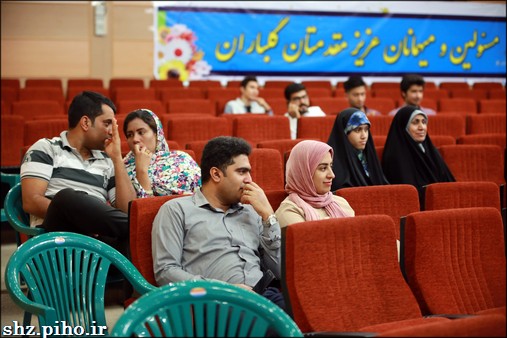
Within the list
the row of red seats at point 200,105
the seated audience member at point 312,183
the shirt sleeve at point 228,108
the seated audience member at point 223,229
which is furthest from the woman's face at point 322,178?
the shirt sleeve at point 228,108

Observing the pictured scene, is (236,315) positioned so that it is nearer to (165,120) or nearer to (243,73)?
(165,120)

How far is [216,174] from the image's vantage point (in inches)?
120

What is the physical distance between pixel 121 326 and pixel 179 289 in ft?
0.51

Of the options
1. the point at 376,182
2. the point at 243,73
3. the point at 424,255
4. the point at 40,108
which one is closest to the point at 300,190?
the point at 424,255

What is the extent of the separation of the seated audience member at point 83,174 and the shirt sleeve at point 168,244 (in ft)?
1.59

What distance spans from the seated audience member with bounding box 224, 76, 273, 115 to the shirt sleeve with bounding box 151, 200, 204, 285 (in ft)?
15.3

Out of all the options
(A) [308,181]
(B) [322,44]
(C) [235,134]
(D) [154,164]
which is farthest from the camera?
(B) [322,44]

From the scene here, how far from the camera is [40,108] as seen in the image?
23.1 ft

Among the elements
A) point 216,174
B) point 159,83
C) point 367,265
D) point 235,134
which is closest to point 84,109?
point 216,174

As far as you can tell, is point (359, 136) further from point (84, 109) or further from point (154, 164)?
point (84, 109)

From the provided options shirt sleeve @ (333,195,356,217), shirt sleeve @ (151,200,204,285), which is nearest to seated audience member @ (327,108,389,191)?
shirt sleeve @ (333,195,356,217)

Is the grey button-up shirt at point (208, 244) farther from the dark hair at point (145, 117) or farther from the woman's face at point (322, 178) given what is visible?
the dark hair at point (145, 117)

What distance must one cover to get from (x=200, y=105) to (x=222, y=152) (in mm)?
4485

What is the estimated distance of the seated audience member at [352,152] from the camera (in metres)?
4.38
